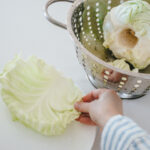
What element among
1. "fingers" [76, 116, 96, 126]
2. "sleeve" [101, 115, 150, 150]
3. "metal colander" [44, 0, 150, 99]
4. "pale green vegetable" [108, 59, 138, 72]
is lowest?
"fingers" [76, 116, 96, 126]

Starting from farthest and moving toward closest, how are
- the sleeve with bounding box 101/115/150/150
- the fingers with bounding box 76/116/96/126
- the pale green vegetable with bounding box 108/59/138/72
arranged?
the pale green vegetable with bounding box 108/59/138/72 → the fingers with bounding box 76/116/96/126 → the sleeve with bounding box 101/115/150/150

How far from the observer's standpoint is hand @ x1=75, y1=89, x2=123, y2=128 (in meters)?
0.50

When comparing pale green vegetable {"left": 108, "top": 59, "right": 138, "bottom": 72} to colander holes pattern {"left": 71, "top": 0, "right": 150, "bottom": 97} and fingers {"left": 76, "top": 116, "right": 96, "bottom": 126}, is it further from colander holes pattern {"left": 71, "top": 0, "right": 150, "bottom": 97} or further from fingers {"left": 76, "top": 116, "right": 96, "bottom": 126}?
fingers {"left": 76, "top": 116, "right": 96, "bottom": 126}

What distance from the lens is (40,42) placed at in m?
0.78

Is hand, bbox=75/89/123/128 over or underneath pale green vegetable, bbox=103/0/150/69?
underneath

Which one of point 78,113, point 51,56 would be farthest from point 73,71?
point 78,113

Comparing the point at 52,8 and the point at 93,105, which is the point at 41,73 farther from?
the point at 52,8

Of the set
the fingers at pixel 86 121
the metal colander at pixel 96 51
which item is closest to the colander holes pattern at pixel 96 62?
the metal colander at pixel 96 51

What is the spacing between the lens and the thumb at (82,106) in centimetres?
54

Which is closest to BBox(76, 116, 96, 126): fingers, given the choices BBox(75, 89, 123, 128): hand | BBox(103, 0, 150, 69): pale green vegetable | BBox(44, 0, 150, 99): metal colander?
BBox(75, 89, 123, 128): hand

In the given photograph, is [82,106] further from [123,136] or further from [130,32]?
[130,32]

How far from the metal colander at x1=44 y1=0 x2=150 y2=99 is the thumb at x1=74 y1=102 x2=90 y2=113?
9 centimetres

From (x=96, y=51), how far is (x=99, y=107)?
28 cm

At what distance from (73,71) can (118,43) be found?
0.56 feet
